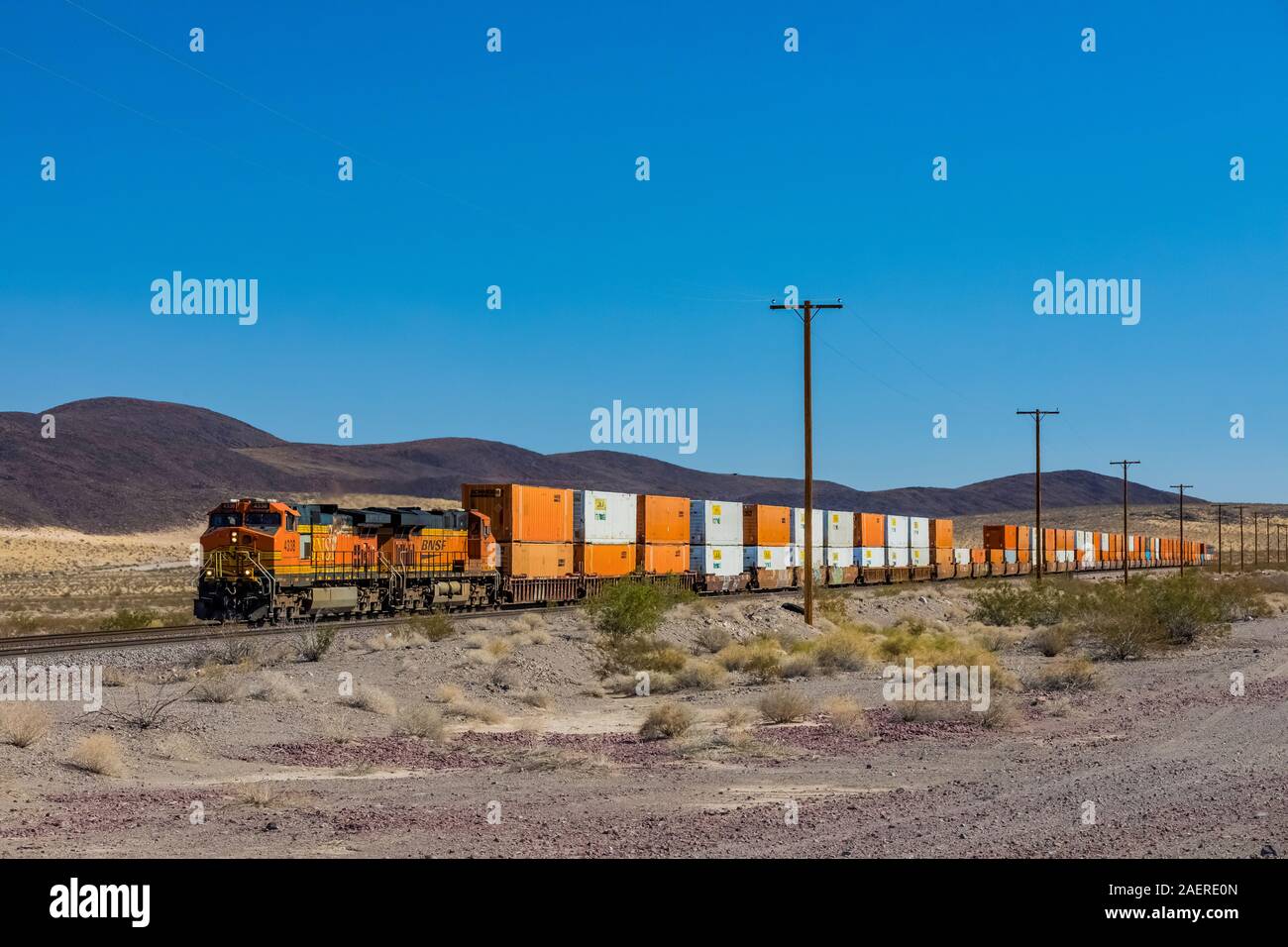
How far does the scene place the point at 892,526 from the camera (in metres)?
75.6

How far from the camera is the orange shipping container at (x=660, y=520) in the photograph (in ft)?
171

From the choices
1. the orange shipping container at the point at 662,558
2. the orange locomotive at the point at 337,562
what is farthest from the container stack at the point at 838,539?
the orange locomotive at the point at 337,562

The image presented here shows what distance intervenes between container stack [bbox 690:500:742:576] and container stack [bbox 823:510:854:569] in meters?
6.46

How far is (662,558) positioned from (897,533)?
28269 mm

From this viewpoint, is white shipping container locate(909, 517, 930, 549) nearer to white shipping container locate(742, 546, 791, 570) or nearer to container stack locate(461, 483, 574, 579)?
white shipping container locate(742, 546, 791, 570)

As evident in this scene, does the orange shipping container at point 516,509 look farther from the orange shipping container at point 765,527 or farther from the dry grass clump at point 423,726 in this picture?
the dry grass clump at point 423,726

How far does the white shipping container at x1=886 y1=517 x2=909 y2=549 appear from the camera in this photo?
244ft

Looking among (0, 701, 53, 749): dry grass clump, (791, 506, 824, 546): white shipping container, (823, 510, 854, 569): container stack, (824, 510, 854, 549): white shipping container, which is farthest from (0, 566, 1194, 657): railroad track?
(824, 510, 854, 549): white shipping container
